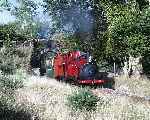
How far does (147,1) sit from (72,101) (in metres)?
16.4

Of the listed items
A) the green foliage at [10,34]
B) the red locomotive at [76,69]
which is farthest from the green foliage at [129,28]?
Result: the green foliage at [10,34]

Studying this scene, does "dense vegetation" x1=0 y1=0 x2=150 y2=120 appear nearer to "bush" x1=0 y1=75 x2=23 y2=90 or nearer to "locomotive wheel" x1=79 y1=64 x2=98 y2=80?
"bush" x1=0 y1=75 x2=23 y2=90

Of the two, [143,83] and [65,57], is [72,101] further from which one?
[143,83]

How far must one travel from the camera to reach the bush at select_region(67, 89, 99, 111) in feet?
40.7

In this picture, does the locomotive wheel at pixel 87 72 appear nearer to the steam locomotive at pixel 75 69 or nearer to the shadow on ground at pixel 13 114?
the steam locomotive at pixel 75 69

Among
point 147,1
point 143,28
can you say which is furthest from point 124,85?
point 147,1

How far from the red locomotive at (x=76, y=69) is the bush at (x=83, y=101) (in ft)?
27.8

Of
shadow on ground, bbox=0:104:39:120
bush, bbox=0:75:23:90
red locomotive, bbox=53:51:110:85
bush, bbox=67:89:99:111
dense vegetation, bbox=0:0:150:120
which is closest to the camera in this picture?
shadow on ground, bbox=0:104:39:120

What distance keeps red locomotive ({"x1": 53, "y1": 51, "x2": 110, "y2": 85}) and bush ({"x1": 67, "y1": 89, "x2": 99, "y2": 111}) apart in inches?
334

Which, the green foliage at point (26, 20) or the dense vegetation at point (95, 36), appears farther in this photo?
the green foliage at point (26, 20)

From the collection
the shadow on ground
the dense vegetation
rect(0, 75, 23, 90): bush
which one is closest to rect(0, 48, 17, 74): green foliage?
the dense vegetation

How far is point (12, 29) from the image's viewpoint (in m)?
42.1

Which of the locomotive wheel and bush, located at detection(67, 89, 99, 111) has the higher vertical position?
the locomotive wheel

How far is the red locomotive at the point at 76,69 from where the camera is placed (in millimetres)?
22094
